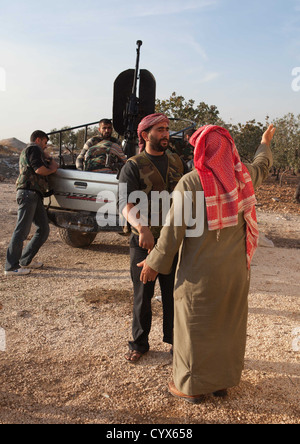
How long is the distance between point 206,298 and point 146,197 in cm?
104

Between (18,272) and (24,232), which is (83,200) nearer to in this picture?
(24,232)

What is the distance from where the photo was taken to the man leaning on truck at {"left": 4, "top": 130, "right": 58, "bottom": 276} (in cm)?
577

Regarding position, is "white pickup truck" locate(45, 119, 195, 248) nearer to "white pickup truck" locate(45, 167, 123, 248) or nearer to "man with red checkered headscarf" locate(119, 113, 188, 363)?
"white pickup truck" locate(45, 167, 123, 248)

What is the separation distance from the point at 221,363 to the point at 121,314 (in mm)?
1802

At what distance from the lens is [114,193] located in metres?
6.07

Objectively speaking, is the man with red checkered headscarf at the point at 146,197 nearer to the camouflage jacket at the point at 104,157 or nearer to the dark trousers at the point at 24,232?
the dark trousers at the point at 24,232

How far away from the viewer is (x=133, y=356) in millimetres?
3574

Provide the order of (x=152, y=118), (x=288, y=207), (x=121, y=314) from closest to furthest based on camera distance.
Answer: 1. (x=152, y=118)
2. (x=121, y=314)
3. (x=288, y=207)

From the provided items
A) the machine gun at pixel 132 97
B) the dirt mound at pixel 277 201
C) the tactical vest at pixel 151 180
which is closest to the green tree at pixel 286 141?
the dirt mound at pixel 277 201

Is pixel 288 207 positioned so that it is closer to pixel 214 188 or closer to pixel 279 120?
pixel 279 120

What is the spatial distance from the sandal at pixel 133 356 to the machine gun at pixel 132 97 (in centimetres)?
385

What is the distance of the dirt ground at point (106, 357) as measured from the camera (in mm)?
2883

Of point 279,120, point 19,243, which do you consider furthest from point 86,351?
point 279,120

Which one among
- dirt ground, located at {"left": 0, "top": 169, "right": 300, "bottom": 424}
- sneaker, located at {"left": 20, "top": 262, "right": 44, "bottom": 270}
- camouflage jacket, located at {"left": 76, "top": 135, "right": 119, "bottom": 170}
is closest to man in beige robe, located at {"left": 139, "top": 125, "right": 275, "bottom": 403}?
dirt ground, located at {"left": 0, "top": 169, "right": 300, "bottom": 424}
